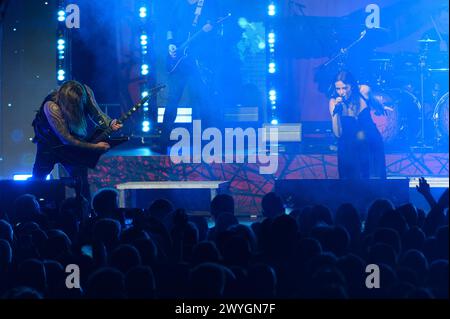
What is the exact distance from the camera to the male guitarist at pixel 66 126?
255 inches

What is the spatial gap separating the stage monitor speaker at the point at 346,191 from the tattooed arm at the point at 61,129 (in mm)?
1581

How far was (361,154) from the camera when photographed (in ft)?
24.5

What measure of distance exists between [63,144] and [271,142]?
10.3 ft

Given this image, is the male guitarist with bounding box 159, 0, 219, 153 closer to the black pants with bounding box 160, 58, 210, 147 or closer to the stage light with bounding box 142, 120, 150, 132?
the black pants with bounding box 160, 58, 210, 147

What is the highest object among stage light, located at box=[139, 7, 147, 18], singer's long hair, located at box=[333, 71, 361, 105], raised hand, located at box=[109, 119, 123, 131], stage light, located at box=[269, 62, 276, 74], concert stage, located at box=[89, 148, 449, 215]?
stage light, located at box=[139, 7, 147, 18]

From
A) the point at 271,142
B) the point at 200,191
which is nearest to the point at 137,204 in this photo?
the point at 200,191

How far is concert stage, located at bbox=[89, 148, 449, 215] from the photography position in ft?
25.9

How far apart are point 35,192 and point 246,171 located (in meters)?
2.49

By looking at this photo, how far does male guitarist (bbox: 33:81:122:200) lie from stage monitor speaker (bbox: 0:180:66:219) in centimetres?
38

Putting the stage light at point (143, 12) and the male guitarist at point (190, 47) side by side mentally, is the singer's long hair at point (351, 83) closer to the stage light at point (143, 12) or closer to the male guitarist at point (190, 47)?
the male guitarist at point (190, 47)

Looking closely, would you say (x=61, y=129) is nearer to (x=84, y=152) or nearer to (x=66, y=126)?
(x=66, y=126)

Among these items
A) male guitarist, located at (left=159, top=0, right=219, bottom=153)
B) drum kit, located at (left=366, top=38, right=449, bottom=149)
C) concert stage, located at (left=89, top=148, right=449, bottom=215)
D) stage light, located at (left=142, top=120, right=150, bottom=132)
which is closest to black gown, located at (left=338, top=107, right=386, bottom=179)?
concert stage, located at (left=89, top=148, right=449, bottom=215)

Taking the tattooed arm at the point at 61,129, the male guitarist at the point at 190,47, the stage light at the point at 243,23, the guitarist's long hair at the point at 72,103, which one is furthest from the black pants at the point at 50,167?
the stage light at the point at 243,23

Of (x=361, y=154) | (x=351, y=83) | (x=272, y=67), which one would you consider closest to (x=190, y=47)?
(x=272, y=67)
